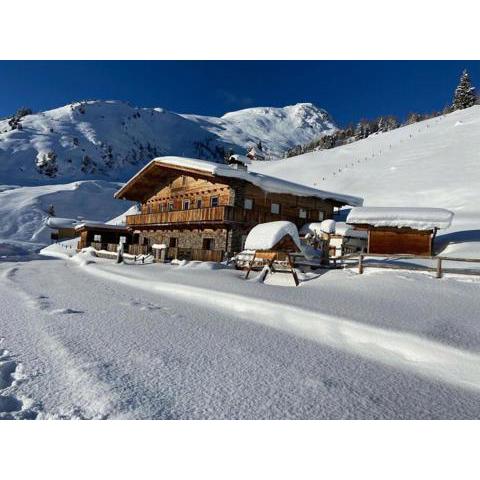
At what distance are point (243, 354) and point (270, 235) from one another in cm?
803

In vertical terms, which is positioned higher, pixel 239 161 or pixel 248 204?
pixel 239 161

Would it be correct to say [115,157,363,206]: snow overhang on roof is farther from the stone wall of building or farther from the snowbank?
the stone wall of building

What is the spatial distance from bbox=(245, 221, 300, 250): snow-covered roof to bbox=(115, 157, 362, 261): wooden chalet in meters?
6.74

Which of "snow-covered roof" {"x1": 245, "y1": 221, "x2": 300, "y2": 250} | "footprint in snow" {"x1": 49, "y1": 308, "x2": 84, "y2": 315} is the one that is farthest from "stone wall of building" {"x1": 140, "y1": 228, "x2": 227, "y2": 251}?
"footprint in snow" {"x1": 49, "y1": 308, "x2": 84, "y2": 315}

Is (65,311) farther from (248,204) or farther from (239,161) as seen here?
(239,161)

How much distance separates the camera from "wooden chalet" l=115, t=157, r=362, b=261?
856 inches

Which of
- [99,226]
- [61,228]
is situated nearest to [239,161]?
[99,226]

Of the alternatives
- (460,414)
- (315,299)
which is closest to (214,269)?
(315,299)

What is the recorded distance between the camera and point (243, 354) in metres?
5.18

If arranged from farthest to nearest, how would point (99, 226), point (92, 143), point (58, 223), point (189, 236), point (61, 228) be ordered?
point (92, 143) → point (61, 228) → point (58, 223) → point (99, 226) → point (189, 236)

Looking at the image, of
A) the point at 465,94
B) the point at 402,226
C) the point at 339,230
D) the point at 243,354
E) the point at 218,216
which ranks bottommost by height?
the point at 243,354

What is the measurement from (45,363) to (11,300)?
4.98m

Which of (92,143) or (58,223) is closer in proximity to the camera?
(58,223)

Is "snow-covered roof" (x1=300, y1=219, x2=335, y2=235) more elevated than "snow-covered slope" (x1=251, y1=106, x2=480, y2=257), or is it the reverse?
"snow-covered slope" (x1=251, y1=106, x2=480, y2=257)
